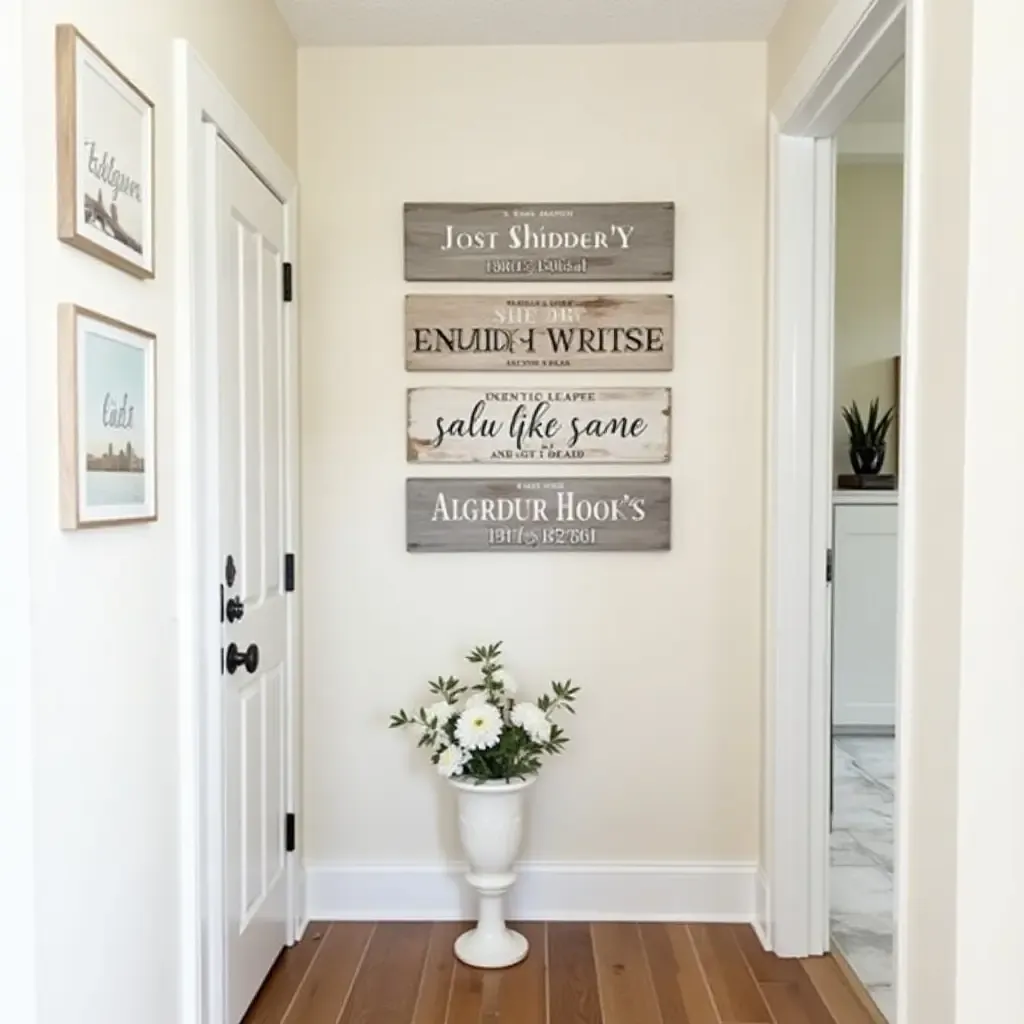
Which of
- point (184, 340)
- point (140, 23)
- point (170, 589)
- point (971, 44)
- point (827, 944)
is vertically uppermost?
point (140, 23)

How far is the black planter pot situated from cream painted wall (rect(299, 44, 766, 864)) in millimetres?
1981

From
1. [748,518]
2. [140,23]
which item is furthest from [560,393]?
[140,23]

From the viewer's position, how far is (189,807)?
71.4 inches

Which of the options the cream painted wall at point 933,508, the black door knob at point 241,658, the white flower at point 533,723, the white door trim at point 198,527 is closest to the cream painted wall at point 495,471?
the white flower at point 533,723

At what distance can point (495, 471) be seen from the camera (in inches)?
109

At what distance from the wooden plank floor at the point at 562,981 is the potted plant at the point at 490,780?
0.09 m

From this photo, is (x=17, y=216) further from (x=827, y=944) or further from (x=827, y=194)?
(x=827, y=944)

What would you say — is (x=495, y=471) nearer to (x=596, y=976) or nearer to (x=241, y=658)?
(x=241, y=658)

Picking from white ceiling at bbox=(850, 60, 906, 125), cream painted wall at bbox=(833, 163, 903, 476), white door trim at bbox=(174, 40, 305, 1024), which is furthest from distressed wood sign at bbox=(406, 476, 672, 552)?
cream painted wall at bbox=(833, 163, 903, 476)

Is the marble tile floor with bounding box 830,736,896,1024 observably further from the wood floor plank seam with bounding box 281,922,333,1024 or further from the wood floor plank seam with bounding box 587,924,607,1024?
the wood floor plank seam with bounding box 281,922,333,1024

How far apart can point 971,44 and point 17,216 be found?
4.44ft

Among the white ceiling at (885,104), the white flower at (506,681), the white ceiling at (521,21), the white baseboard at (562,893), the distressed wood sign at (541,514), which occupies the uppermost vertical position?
the white ceiling at (885,104)

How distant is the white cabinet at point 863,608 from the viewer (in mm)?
4430

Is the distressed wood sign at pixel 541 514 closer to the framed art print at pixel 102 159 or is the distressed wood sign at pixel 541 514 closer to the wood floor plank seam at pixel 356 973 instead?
the wood floor plank seam at pixel 356 973
